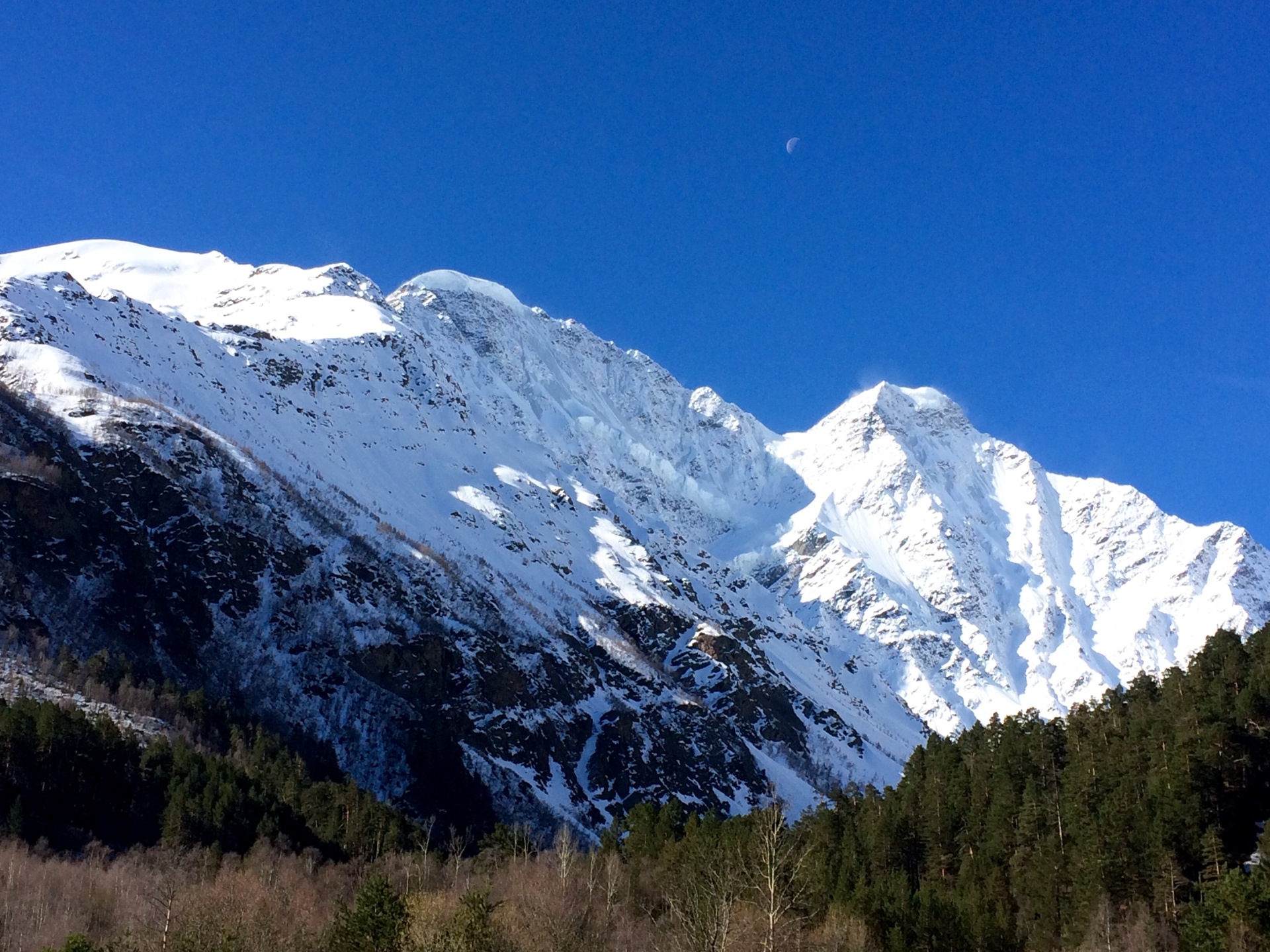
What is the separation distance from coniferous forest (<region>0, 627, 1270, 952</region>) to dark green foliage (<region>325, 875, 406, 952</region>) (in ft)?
0.31

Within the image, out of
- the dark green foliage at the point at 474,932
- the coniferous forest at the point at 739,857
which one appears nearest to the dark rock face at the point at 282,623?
the coniferous forest at the point at 739,857

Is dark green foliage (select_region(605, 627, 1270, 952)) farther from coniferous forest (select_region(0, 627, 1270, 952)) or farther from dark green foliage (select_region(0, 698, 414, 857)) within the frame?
dark green foliage (select_region(0, 698, 414, 857))

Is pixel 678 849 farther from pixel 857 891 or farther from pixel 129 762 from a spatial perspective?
pixel 129 762

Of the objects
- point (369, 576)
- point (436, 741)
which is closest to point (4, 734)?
point (436, 741)

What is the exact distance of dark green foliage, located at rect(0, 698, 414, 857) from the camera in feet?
274

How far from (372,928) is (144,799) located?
52801mm

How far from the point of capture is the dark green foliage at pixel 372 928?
4469 cm

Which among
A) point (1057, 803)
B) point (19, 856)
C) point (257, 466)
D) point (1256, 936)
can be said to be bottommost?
point (19, 856)

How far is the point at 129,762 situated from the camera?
9219cm

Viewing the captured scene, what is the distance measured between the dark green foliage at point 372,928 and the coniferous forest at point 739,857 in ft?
0.31

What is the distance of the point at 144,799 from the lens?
89188 millimetres

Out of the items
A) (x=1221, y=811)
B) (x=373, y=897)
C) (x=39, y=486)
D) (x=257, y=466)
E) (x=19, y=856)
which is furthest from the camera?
(x=257, y=466)

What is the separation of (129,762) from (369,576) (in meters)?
94.5

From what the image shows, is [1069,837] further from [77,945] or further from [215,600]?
[215,600]
